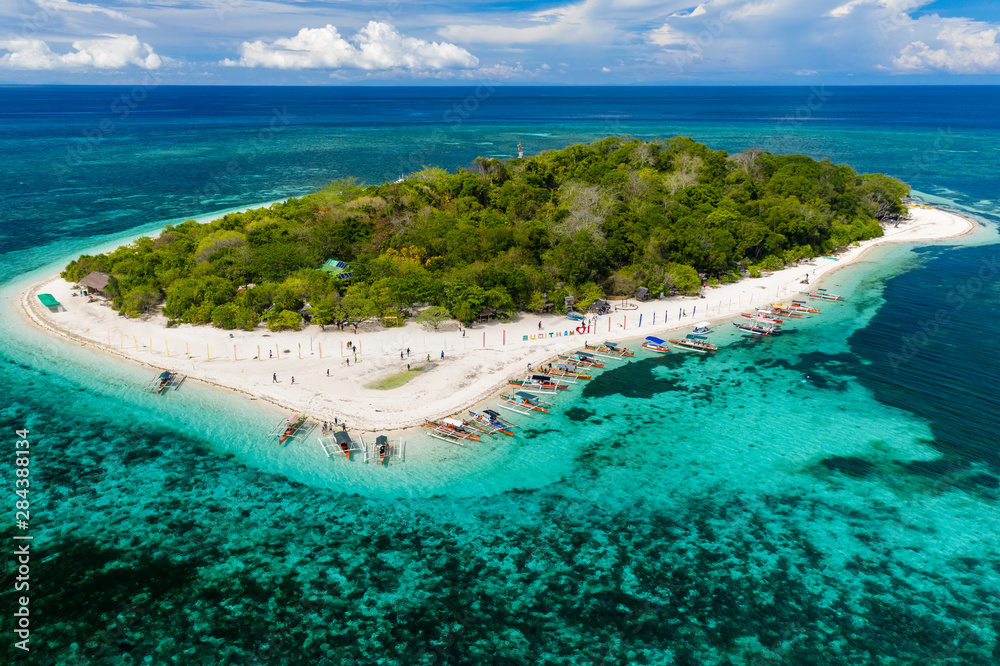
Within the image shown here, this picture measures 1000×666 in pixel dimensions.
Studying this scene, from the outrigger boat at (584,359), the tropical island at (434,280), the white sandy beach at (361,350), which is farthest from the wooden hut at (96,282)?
the outrigger boat at (584,359)

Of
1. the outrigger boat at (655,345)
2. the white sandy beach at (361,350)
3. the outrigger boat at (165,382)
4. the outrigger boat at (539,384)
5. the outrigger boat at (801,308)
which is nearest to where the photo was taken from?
the white sandy beach at (361,350)

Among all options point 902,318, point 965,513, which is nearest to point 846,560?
point 965,513

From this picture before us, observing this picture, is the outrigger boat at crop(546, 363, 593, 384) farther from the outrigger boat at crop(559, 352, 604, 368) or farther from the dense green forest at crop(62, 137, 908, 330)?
the dense green forest at crop(62, 137, 908, 330)

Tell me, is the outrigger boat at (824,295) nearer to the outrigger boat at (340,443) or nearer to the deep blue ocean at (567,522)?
the deep blue ocean at (567,522)

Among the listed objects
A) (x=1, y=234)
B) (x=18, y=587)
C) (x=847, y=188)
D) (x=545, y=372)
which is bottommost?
(x=18, y=587)

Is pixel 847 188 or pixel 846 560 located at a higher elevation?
pixel 847 188

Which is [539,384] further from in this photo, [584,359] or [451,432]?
[451,432]

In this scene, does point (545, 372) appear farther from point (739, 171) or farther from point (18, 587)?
point (739, 171)
